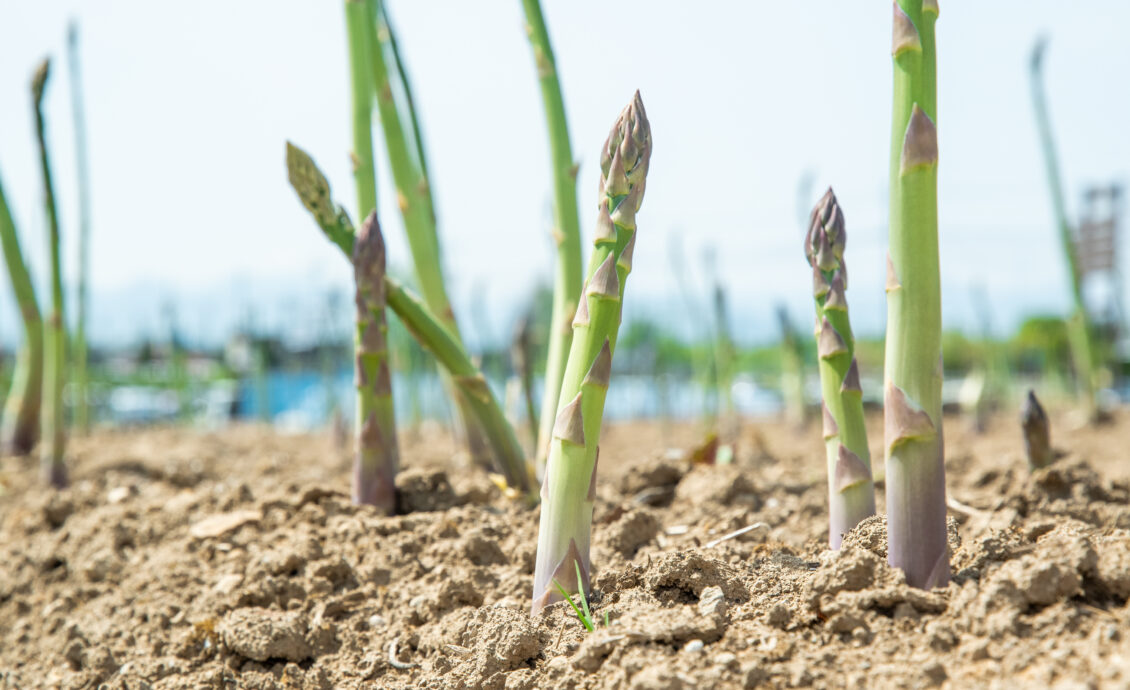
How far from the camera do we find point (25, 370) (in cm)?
375

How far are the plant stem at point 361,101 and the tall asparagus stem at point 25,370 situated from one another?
2.05 meters

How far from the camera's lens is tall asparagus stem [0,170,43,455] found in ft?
11.4

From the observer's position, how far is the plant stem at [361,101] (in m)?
2.21

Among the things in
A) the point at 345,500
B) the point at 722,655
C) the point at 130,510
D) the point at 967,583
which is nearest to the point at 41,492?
the point at 130,510

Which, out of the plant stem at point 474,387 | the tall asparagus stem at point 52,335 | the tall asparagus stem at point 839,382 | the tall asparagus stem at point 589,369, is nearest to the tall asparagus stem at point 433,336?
the plant stem at point 474,387

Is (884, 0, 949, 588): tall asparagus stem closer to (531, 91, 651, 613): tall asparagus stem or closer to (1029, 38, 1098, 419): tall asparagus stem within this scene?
(531, 91, 651, 613): tall asparagus stem

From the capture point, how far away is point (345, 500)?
6.77 feet

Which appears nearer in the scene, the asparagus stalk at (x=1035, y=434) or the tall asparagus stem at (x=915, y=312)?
the tall asparagus stem at (x=915, y=312)

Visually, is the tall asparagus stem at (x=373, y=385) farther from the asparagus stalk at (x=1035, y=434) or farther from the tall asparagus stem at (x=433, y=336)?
the asparagus stalk at (x=1035, y=434)

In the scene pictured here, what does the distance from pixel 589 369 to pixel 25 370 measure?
3493 mm

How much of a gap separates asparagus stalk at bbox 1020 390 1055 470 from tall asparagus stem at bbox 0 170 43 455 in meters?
3.73

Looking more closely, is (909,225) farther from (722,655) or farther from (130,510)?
(130,510)

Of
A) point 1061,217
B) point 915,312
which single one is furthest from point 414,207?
point 1061,217

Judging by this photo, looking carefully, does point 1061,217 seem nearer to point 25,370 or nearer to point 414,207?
point 414,207
